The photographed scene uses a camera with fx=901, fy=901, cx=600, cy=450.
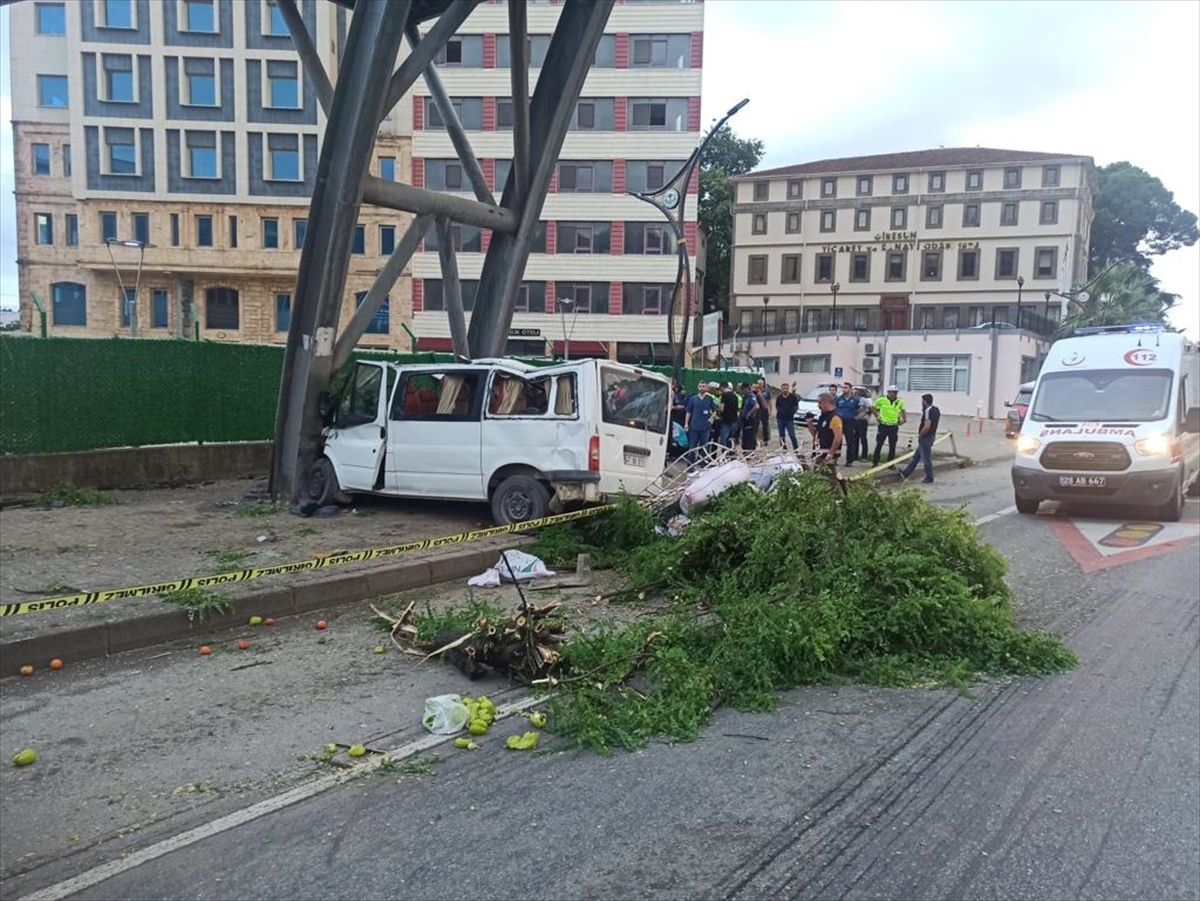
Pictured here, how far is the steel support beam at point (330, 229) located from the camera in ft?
34.5

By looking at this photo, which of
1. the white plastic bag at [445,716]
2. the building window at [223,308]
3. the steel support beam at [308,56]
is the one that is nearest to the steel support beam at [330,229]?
the steel support beam at [308,56]

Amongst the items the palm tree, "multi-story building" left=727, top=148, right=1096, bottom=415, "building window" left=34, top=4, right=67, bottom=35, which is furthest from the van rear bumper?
"building window" left=34, top=4, right=67, bottom=35

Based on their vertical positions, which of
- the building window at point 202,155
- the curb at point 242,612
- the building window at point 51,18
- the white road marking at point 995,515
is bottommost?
the white road marking at point 995,515

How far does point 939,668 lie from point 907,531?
1.30 metres

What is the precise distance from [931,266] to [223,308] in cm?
4455

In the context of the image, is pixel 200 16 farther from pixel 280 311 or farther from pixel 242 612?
pixel 242 612

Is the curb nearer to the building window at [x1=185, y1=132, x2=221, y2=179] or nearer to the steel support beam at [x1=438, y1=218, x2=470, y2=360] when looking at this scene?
the steel support beam at [x1=438, y1=218, x2=470, y2=360]

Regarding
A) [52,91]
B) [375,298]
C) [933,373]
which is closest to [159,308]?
[52,91]

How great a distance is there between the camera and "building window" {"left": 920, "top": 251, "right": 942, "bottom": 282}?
199 feet

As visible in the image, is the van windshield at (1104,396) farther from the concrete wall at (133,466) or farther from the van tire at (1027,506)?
the concrete wall at (133,466)

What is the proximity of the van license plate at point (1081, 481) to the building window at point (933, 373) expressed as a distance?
125 feet

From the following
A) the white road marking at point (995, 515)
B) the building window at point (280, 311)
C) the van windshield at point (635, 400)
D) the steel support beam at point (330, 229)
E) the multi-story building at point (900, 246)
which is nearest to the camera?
the van windshield at point (635, 400)

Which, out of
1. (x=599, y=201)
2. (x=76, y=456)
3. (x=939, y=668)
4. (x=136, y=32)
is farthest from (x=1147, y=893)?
(x=136, y=32)

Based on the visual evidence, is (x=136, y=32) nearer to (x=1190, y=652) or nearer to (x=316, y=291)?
(x=316, y=291)
